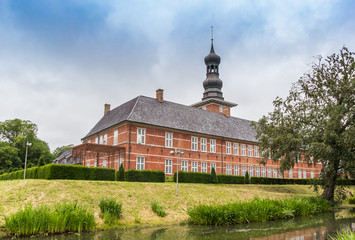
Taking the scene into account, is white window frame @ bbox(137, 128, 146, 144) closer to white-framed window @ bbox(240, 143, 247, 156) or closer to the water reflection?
white-framed window @ bbox(240, 143, 247, 156)

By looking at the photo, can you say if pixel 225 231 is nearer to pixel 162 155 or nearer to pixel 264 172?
pixel 162 155

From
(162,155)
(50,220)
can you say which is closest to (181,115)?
(162,155)

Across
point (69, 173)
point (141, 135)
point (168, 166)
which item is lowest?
point (69, 173)

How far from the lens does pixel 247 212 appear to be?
16.7 meters

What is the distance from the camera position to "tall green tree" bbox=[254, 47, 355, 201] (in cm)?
2172

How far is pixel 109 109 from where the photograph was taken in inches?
1718

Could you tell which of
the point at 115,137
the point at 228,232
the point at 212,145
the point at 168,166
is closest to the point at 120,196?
the point at 228,232

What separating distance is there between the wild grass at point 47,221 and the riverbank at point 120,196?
1.25 metres

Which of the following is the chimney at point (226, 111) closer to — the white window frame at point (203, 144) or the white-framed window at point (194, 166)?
the white window frame at point (203, 144)

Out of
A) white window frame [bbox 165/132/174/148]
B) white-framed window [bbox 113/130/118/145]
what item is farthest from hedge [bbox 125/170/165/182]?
white-framed window [bbox 113/130/118/145]

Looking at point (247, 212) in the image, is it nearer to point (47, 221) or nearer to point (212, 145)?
point (47, 221)

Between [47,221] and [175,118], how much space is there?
994 inches

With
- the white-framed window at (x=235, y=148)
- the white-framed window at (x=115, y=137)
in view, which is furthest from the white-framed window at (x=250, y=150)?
the white-framed window at (x=115, y=137)

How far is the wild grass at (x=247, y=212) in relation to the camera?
1559cm
